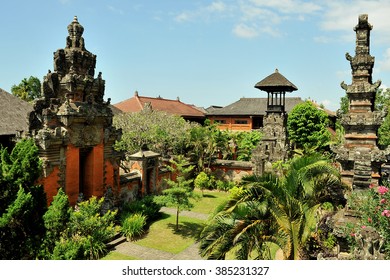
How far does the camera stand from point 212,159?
88.5 ft

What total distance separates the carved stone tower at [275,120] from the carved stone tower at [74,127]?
44.5ft

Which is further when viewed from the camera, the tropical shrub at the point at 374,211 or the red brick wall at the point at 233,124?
the red brick wall at the point at 233,124

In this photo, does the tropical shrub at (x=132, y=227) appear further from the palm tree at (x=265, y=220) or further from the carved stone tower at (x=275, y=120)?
the carved stone tower at (x=275, y=120)

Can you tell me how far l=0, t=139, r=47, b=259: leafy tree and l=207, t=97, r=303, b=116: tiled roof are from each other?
1395 inches

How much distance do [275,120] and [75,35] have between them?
64.1 feet

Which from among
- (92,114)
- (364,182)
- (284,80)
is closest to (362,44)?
(364,182)

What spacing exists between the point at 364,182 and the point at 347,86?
13.0ft

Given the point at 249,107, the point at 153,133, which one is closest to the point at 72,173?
the point at 153,133

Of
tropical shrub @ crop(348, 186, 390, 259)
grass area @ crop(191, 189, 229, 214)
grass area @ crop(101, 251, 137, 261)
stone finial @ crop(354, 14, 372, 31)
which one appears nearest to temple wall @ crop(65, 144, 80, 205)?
grass area @ crop(101, 251, 137, 261)

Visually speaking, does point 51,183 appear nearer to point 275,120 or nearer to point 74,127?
point 74,127

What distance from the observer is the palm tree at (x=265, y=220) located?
8094 mm

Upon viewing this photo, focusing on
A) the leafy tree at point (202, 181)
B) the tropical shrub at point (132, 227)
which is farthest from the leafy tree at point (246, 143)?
the tropical shrub at point (132, 227)

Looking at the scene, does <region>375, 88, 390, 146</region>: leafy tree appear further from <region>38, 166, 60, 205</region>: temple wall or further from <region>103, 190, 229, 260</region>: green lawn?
<region>38, 166, 60, 205</region>: temple wall

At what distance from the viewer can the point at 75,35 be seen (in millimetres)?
15383
